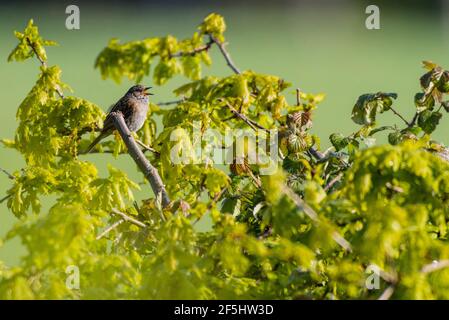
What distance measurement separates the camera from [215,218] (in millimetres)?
3041

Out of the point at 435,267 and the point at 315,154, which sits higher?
the point at 315,154

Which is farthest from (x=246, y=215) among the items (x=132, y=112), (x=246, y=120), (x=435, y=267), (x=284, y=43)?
(x=284, y=43)

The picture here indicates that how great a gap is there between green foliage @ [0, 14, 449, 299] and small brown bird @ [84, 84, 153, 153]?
0.63 metres

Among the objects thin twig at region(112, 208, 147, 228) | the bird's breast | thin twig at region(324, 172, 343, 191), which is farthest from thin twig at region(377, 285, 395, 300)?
the bird's breast

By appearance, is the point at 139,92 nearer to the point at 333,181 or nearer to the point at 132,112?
the point at 132,112

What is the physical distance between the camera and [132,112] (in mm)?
6102

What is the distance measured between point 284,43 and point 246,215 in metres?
14.6

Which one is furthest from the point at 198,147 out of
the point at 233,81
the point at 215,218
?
the point at 215,218

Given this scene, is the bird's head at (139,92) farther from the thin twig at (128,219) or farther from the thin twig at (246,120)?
the thin twig at (128,219)

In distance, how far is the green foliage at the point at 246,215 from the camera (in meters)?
2.79

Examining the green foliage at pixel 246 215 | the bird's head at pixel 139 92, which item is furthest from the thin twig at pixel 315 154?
the bird's head at pixel 139 92

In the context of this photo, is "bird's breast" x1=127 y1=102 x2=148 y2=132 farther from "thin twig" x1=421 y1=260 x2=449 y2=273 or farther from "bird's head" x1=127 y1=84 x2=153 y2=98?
"thin twig" x1=421 y1=260 x2=449 y2=273

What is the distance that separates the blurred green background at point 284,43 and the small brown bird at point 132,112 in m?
5.18
